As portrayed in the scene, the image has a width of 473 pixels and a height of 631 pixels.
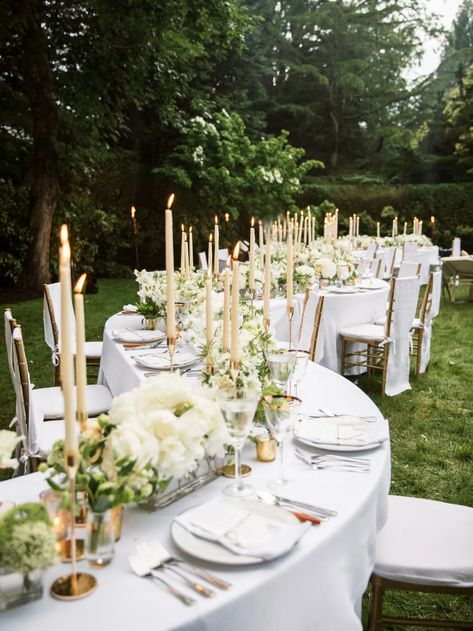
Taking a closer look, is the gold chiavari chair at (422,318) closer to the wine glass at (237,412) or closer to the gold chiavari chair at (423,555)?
the gold chiavari chair at (423,555)

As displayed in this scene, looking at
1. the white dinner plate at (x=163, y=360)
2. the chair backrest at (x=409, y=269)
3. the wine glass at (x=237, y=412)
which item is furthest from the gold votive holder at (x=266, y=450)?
the chair backrest at (x=409, y=269)

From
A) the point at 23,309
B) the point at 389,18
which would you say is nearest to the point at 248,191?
the point at 23,309

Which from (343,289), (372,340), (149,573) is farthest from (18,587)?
(343,289)

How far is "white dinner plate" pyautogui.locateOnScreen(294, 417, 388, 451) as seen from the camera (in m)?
1.81

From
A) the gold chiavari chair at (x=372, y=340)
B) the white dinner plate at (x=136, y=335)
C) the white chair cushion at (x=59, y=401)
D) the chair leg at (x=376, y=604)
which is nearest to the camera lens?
the chair leg at (x=376, y=604)

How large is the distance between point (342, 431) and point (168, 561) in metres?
0.87

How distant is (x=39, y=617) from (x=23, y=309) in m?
9.35

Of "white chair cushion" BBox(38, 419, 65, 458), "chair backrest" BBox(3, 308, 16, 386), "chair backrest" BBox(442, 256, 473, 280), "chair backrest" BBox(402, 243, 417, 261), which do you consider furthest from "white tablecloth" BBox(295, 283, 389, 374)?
"chair backrest" BBox(442, 256, 473, 280)

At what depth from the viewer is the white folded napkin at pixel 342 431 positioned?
72.5 inches

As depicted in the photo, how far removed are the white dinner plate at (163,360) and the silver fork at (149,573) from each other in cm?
160

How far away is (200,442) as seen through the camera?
1.38 meters

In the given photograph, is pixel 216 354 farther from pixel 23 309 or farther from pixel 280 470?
pixel 23 309

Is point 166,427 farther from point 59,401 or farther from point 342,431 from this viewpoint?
point 59,401

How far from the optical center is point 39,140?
429 inches
